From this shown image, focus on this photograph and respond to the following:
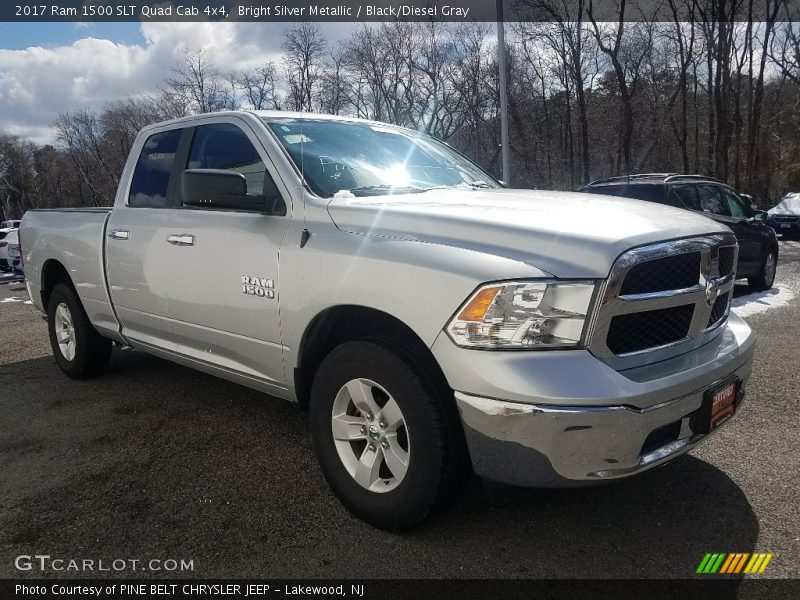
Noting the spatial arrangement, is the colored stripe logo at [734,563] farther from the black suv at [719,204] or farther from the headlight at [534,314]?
the black suv at [719,204]

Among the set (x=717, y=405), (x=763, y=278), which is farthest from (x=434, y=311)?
(x=763, y=278)

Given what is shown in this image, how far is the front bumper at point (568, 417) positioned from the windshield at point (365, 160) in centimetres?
130

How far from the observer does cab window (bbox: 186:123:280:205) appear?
3393 mm

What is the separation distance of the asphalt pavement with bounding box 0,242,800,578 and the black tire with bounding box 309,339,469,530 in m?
0.14

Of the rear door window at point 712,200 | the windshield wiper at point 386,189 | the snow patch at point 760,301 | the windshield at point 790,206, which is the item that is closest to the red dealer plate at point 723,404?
the windshield wiper at point 386,189

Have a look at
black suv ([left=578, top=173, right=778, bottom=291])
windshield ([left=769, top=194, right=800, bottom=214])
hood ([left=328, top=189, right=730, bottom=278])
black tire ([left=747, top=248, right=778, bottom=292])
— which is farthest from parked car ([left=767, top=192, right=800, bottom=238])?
hood ([left=328, top=189, right=730, bottom=278])

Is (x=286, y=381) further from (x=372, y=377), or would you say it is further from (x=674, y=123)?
(x=674, y=123)

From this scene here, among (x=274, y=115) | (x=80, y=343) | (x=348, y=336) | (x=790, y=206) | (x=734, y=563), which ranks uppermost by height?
(x=274, y=115)

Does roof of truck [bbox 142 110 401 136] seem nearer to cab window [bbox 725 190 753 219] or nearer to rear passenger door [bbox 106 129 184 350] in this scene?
rear passenger door [bbox 106 129 184 350]

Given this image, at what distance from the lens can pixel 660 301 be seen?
2.38 metres

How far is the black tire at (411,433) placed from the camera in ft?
7.84

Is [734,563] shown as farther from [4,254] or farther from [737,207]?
[4,254]

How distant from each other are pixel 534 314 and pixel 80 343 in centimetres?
437

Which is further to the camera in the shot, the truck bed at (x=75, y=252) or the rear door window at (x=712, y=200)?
the rear door window at (x=712, y=200)
